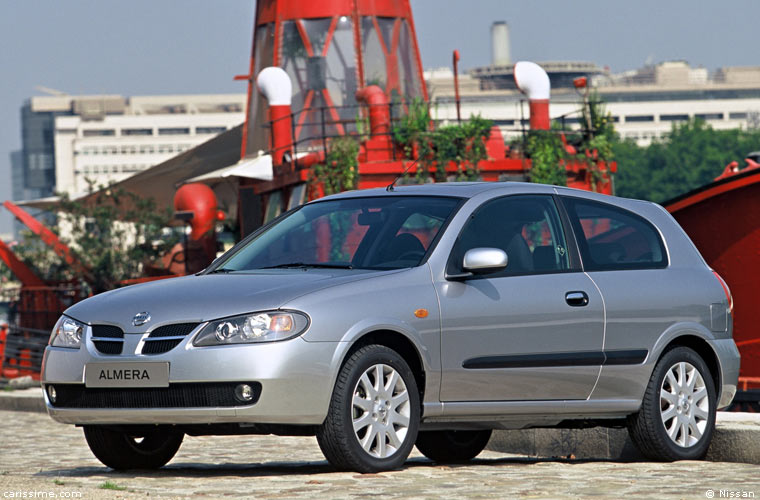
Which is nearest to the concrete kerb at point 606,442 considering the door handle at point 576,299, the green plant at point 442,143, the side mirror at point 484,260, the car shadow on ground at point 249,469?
the car shadow on ground at point 249,469

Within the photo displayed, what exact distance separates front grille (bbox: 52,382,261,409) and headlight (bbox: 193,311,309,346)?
215mm

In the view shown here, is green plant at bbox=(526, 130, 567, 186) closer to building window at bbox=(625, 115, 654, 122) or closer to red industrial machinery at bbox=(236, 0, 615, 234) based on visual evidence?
red industrial machinery at bbox=(236, 0, 615, 234)

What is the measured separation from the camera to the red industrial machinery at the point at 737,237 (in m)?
16.6

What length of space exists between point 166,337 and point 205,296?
0.29m

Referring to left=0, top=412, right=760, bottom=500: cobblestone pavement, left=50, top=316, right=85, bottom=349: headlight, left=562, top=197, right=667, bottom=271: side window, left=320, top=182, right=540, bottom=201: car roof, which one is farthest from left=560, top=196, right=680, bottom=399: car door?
left=50, top=316, right=85, bottom=349: headlight

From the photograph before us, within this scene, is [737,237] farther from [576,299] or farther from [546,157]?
[576,299]

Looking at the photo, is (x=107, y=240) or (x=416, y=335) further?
(x=107, y=240)

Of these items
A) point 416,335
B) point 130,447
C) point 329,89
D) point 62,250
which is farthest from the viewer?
point 62,250

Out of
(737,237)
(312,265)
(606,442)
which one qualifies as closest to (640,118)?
(737,237)

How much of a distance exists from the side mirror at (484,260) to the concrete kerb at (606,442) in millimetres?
2124

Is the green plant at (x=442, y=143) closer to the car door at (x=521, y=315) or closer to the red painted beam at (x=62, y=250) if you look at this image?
the car door at (x=521, y=315)

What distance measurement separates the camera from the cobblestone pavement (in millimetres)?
6867

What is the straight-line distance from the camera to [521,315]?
8273mm

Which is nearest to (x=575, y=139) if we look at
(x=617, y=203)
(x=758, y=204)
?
(x=758, y=204)
